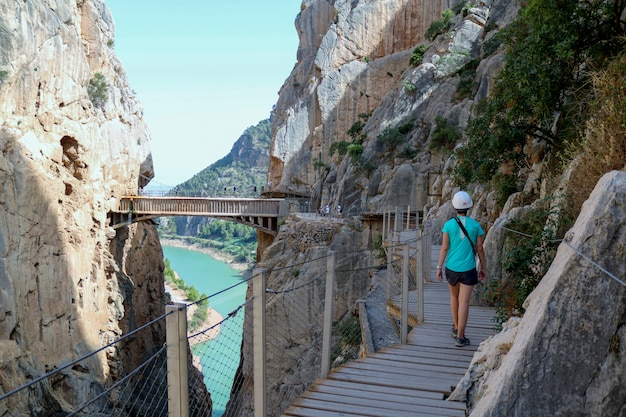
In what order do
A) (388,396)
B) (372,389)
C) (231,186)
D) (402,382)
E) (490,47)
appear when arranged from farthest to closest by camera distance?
1. (231,186)
2. (490,47)
3. (402,382)
4. (372,389)
5. (388,396)

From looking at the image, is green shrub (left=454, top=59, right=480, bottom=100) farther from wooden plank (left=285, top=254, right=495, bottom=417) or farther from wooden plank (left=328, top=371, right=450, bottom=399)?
wooden plank (left=328, top=371, right=450, bottom=399)

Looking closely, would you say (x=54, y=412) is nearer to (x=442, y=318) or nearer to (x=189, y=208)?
(x=189, y=208)

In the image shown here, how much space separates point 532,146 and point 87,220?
61.3ft

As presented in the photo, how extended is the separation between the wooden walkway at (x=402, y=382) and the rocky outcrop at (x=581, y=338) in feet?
4.29

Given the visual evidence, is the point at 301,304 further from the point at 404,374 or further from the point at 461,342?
the point at 404,374

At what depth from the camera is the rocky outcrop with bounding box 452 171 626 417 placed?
2.81m

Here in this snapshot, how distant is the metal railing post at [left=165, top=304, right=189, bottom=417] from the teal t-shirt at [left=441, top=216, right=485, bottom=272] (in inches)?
130

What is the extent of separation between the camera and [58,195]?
2069 centimetres

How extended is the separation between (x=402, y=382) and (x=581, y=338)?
2.25 meters

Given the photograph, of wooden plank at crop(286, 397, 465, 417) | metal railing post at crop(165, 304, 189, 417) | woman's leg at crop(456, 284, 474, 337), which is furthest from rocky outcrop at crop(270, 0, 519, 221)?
metal railing post at crop(165, 304, 189, 417)

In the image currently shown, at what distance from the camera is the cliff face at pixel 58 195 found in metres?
18.0

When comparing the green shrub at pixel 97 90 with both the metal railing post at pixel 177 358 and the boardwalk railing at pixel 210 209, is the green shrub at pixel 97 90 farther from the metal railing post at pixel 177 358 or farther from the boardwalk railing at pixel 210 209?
the metal railing post at pixel 177 358

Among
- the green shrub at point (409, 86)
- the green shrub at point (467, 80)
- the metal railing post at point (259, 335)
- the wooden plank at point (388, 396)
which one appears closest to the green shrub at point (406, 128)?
the green shrub at point (467, 80)

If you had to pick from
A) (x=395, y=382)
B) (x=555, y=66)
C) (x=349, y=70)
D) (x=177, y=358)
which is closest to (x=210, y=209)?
(x=349, y=70)
